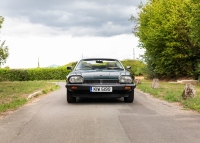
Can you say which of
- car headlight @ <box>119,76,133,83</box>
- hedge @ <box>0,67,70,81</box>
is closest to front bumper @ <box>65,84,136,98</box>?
car headlight @ <box>119,76,133,83</box>

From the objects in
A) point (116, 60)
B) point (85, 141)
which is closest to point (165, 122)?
point (85, 141)

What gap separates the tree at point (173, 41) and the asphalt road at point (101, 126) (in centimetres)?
2091

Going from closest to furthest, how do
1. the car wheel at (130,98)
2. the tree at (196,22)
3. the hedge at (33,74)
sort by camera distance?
1. the car wheel at (130,98)
2. the tree at (196,22)
3. the hedge at (33,74)

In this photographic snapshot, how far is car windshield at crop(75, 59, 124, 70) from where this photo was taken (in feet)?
33.7

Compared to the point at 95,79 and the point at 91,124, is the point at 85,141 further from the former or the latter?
the point at 95,79

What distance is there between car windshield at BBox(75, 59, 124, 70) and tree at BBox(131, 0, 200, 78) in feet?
57.0

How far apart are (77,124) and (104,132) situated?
0.90 metres

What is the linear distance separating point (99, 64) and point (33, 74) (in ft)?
115

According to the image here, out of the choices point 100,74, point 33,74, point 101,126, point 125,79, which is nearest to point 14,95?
point 100,74

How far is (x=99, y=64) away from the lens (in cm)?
1049

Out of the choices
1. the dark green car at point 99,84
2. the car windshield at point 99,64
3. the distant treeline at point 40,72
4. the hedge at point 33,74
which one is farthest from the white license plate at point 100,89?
the hedge at point 33,74

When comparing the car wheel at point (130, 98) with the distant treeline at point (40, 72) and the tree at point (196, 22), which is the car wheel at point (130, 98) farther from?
the distant treeline at point (40, 72)

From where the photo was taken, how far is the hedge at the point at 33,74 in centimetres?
4294

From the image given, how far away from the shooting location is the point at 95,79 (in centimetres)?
906
